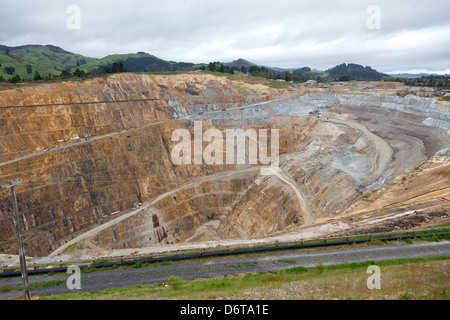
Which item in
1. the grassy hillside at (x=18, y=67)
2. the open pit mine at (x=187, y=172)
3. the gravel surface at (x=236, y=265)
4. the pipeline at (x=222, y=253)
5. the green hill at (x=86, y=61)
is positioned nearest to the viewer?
the gravel surface at (x=236, y=265)

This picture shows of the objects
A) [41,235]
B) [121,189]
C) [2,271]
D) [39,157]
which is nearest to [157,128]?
[121,189]

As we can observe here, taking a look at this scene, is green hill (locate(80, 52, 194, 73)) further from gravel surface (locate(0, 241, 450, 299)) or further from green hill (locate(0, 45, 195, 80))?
gravel surface (locate(0, 241, 450, 299))

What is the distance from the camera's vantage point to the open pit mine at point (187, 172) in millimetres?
31078

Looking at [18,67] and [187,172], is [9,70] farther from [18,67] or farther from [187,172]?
[187,172]

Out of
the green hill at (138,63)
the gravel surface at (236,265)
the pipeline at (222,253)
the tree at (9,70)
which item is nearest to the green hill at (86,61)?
the green hill at (138,63)

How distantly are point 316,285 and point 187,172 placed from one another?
127 ft

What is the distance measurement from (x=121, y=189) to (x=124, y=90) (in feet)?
71.7

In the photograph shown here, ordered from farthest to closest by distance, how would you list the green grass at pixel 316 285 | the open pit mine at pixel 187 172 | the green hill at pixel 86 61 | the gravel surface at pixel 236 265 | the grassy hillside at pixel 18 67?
1. the green hill at pixel 86 61
2. the grassy hillside at pixel 18 67
3. the open pit mine at pixel 187 172
4. the gravel surface at pixel 236 265
5. the green grass at pixel 316 285

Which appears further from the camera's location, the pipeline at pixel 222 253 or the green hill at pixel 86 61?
the green hill at pixel 86 61

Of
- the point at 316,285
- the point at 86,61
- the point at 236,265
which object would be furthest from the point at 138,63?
the point at 316,285

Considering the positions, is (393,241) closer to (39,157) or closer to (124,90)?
(39,157)

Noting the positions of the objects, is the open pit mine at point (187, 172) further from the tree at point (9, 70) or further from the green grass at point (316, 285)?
the tree at point (9, 70)

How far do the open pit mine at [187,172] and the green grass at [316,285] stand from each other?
6325 mm
